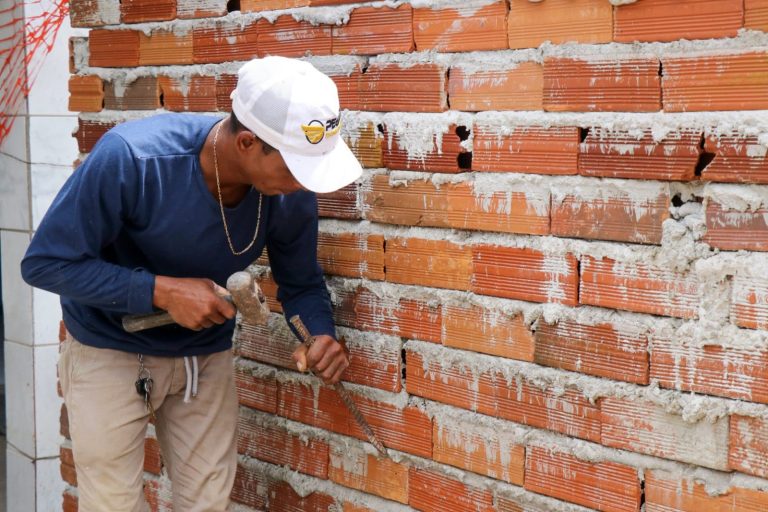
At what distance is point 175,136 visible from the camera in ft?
8.63

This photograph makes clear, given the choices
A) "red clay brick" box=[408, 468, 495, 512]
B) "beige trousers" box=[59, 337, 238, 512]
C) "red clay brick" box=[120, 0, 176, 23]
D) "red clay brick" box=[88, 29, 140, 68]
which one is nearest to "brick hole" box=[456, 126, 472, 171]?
"red clay brick" box=[408, 468, 495, 512]

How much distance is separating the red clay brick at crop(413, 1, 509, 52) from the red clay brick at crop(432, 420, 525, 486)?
105 centimetres

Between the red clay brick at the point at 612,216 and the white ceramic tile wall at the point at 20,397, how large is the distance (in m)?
2.85

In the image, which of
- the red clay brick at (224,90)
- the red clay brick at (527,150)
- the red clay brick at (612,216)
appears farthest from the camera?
the red clay brick at (224,90)

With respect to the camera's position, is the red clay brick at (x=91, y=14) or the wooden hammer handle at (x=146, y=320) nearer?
the wooden hammer handle at (x=146, y=320)

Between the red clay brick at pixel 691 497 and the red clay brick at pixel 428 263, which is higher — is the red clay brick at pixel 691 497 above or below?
below

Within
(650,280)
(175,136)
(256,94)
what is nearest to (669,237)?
(650,280)

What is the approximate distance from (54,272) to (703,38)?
1707 mm

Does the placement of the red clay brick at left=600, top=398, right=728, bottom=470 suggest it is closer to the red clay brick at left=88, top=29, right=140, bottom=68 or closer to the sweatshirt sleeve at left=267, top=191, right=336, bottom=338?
the sweatshirt sleeve at left=267, top=191, right=336, bottom=338

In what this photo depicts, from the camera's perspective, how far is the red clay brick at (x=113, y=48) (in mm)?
3541

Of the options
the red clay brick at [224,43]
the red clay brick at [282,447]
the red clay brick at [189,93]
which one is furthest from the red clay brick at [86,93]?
the red clay brick at [282,447]

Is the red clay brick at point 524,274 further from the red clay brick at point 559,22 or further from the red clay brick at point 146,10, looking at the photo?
the red clay brick at point 146,10

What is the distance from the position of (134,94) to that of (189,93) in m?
0.32

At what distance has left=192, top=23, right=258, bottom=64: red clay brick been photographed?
313 cm
